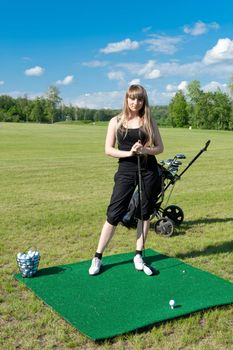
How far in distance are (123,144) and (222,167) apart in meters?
12.8

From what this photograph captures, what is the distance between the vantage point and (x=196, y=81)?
94438 millimetres

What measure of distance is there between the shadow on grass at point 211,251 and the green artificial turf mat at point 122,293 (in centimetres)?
48

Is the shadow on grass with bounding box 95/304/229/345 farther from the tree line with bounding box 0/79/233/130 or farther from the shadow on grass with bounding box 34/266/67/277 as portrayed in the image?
the tree line with bounding box 0/79/233/130

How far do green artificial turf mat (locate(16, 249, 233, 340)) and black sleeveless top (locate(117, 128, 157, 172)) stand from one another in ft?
4.01

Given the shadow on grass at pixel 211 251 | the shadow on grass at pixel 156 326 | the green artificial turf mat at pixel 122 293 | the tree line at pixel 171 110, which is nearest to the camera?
the shadow on grass at pixel 156 326

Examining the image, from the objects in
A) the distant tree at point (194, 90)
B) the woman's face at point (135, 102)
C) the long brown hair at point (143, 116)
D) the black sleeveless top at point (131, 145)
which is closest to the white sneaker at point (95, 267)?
the black sleeveless top at point (131, 145)

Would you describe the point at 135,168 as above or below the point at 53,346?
above

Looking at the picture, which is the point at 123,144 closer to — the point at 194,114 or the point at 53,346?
the point at 53,346

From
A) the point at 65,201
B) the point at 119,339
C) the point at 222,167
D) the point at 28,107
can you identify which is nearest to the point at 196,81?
the point at 28,107

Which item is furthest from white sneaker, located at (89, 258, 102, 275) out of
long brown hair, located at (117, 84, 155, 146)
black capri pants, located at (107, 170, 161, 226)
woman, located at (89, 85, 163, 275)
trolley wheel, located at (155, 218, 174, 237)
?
trolley wheel, located at (155, 218, 174, 237)

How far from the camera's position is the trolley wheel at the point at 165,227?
680 centimetres

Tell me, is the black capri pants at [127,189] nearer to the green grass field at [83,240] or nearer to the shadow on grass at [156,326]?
the green grass field at [83,240]

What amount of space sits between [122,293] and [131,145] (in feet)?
5.16

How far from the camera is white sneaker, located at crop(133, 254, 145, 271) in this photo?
17.1 feet
